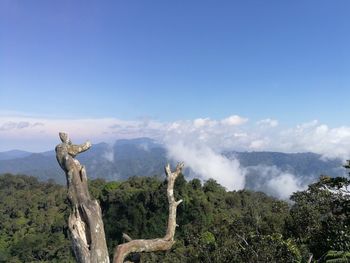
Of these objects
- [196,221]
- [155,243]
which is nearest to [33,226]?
[196,221]

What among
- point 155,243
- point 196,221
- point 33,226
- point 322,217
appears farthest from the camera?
point 33,226

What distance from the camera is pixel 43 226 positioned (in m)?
69.9

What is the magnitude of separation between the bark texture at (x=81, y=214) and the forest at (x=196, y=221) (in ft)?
2.77

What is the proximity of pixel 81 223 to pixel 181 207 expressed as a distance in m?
57.4

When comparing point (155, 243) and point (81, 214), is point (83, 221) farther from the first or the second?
point (155, 243)

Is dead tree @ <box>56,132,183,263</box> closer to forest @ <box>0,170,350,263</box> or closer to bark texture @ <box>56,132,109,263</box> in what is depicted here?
bark texture @ <box>56,132,109,263</box>

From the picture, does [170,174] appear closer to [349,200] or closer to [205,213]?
[349,200]

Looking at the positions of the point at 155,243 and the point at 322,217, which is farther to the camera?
the point at 322,217

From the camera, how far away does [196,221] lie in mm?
57719

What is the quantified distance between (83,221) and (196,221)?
2106 inches

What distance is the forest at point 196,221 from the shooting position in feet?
52.7

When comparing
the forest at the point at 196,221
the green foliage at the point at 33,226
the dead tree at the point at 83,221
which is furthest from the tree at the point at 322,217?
the green foliage at the point at 33,226

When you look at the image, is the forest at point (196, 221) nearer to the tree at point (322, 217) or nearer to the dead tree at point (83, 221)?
the tree at point (322, 217)

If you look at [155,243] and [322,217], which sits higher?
[155,243]
